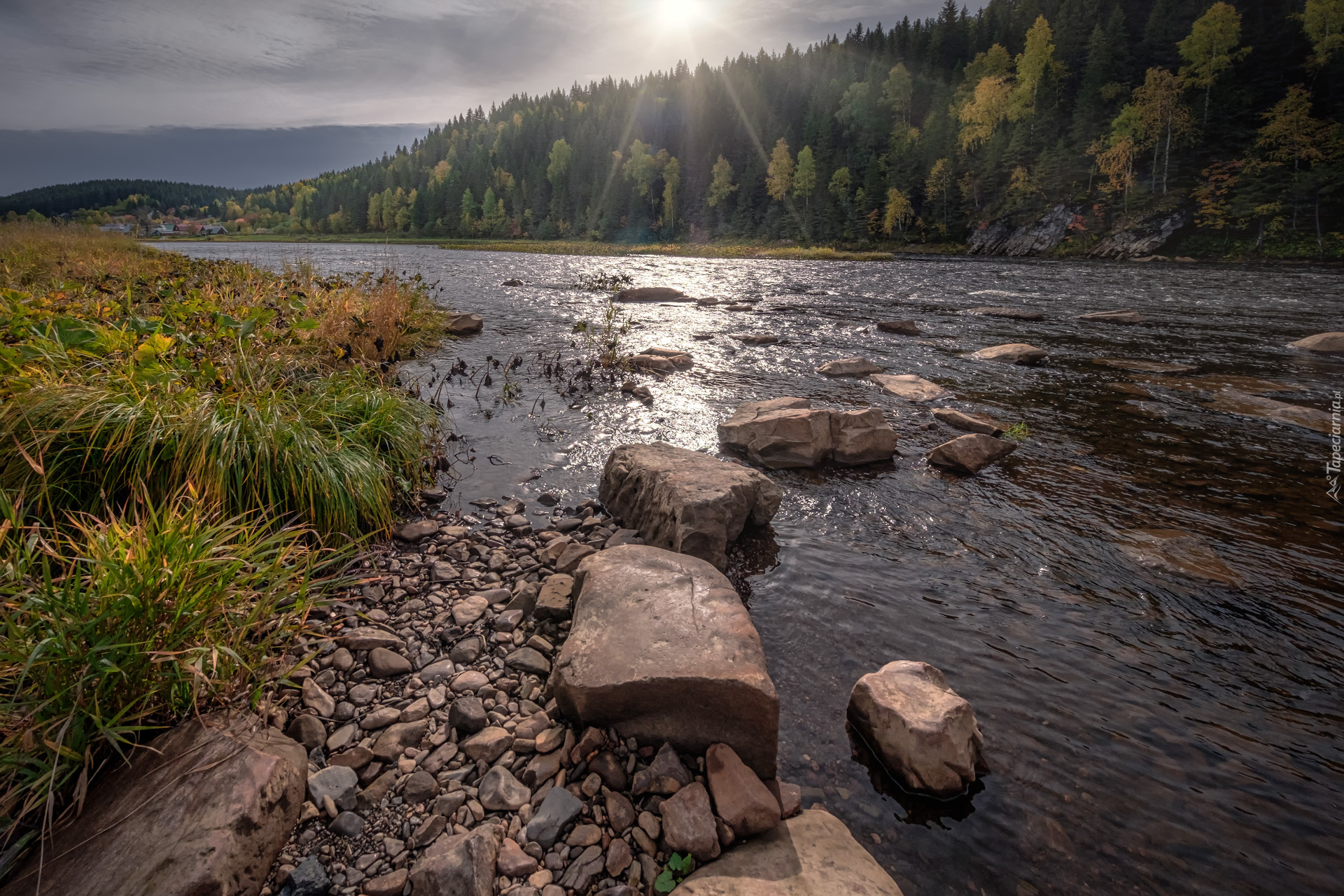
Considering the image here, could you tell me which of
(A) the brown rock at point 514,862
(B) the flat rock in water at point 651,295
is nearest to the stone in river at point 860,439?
(A) the brown rock at point 514,862

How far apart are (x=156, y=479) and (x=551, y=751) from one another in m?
3.94

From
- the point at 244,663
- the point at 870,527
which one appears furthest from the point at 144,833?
the point at 870,527

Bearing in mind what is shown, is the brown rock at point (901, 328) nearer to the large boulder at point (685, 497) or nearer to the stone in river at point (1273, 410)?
the stone in river at point (1273, 410)

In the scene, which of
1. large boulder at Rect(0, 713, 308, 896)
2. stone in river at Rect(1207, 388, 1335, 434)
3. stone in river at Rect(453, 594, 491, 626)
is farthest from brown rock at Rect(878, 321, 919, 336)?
large boulder at Rect(0, 713, 308, 896)

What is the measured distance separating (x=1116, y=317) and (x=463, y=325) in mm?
21232

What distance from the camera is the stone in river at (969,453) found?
310 inches

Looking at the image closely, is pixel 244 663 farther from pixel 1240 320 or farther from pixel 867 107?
pixel 867 107

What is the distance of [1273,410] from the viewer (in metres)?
10.0

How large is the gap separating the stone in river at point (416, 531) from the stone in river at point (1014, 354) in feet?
44.6

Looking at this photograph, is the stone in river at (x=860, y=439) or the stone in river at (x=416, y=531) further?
the stone in river at (x=860, y=439)

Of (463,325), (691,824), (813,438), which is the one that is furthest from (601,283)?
(691,824)

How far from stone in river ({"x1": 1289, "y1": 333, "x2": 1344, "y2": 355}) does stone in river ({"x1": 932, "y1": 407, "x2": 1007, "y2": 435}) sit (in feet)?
39.6

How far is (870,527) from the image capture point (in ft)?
21.2

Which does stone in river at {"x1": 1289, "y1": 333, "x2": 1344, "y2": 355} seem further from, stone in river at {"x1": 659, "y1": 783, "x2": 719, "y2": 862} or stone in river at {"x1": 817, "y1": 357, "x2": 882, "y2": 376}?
stone in river at {"x1": 659, "y1": 783, "x2": 719, "y2": 862}
